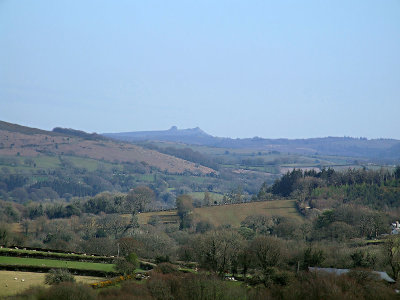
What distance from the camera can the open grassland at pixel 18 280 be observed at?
134ft

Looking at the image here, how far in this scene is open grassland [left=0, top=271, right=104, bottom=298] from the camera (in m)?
40.7

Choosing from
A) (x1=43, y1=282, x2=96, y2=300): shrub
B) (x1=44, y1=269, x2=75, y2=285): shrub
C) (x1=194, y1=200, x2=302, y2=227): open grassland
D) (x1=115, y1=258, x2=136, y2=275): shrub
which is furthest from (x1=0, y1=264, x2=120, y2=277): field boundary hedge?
(x1=194, y1=200, x2=302, y2=227): open grassland

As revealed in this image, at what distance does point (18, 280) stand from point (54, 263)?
28.8 feet

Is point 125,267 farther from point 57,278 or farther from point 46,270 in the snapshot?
point 57,278

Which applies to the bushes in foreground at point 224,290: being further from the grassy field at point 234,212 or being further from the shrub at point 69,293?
the grassy field at point 234,212

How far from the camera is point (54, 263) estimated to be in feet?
176

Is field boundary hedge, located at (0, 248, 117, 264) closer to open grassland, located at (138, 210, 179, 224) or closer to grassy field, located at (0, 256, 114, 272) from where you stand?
grassy field, located at (0, 256, 114, 272)

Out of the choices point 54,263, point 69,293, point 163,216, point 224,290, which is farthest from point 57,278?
point 163,216

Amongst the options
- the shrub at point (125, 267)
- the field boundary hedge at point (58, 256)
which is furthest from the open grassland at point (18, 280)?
the field boundary hedge at point (58, 256)

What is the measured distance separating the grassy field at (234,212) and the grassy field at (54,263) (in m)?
44.0

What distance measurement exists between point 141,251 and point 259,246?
15.0m

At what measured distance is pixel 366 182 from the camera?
12519cm

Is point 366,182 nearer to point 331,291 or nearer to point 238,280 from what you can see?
point 238,280

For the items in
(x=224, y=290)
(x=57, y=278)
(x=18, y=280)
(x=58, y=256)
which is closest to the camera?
(x=224, y=290)
